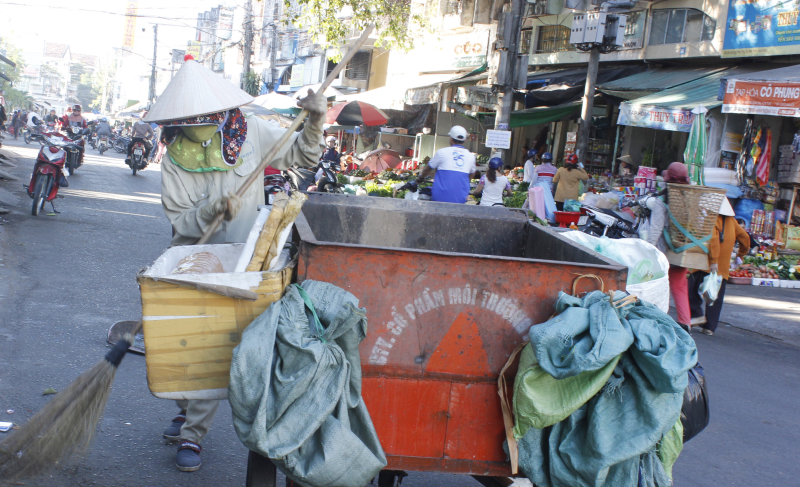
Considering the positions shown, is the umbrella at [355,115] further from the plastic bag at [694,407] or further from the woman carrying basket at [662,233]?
the plastic bag at [694,407]

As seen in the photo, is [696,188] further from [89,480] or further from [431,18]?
[431,18]

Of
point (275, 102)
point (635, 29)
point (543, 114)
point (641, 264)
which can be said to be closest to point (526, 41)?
point (635, 29)

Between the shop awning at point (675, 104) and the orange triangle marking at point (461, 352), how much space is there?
10.2m

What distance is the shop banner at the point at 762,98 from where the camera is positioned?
10102 millimetres

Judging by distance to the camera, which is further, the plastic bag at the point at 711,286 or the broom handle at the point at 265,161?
the plastic bag at the point at 711,286

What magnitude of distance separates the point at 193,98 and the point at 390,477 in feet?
6.51

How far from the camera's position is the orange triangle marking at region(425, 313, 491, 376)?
93.8 inches

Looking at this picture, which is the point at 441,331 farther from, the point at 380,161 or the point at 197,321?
the point at 380,161

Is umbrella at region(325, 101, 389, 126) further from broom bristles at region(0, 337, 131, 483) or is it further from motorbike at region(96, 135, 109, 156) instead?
motorbike at region(96, 135, 109, 156)

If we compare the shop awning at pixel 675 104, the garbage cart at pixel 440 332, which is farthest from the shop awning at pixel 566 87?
the garbage cart at pixel 440 332

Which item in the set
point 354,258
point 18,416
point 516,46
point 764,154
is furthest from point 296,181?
point 354,258

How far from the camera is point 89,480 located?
3.15 m

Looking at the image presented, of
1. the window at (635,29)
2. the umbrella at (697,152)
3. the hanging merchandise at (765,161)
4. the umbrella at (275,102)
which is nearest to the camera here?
the umbrella at (697,152)

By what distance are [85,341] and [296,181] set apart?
7.51 m
